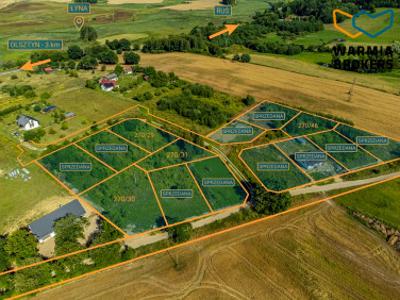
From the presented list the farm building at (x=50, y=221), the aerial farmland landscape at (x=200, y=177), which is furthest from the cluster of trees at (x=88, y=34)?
the farm building at (x=50, y=221)

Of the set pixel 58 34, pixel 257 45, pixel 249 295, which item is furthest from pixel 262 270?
pixel 58 34

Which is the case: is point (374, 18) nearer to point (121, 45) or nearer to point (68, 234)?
point (121, 45)

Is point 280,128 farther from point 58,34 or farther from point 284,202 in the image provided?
point 58,34
